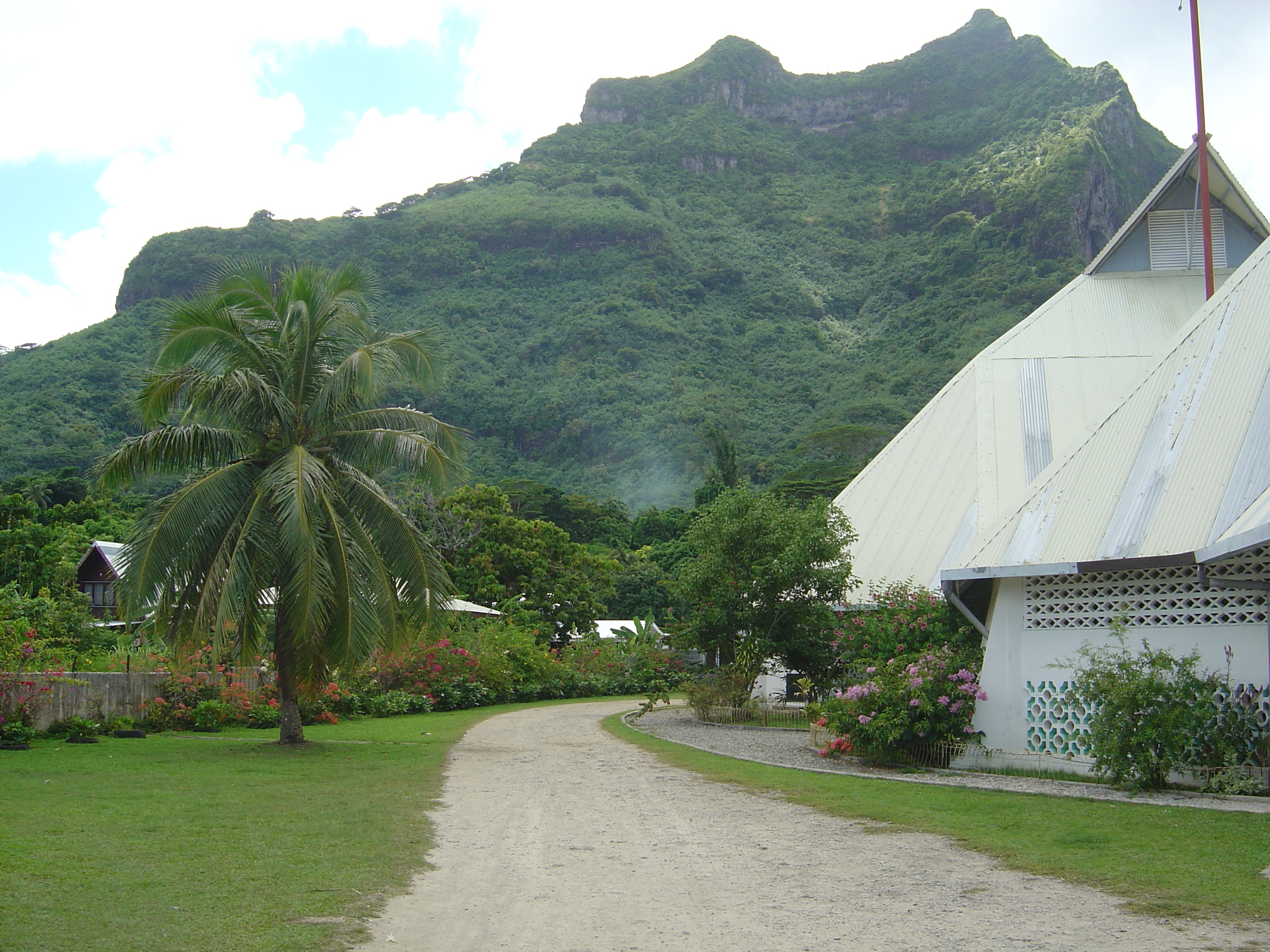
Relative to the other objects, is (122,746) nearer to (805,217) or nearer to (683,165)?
(805,217)

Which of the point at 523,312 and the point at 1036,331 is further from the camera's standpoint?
the point at 523,312

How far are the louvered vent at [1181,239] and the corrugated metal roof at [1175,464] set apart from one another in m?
10.4

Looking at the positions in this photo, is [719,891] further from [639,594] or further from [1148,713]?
[639,594]

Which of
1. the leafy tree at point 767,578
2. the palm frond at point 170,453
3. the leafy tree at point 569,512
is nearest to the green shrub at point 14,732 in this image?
the palm frond at point 170,453

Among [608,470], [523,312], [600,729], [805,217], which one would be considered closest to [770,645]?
[600,729]

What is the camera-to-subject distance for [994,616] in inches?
531

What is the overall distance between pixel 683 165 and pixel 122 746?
149 m

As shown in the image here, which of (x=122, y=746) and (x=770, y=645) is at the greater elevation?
(x=770, y=645)

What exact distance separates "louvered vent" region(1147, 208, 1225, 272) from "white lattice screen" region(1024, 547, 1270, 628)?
14.9 metres

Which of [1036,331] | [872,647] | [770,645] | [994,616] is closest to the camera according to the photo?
[994,616]

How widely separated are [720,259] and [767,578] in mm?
114325

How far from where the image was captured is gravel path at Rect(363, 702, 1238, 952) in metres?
5.98

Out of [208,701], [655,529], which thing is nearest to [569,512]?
[655,529]

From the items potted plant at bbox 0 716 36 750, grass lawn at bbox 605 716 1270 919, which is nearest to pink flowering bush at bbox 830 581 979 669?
grass lawn at bbox 605 716 1270 919
